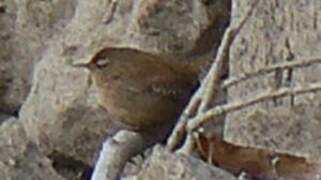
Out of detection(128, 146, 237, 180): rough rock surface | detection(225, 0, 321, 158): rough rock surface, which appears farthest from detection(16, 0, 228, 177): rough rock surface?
detection(128, 146, 237, 180): rough rock surface

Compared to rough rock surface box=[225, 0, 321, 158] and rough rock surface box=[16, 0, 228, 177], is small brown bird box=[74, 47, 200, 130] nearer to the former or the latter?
rough rock surface box=[16, 0, 228, 177]

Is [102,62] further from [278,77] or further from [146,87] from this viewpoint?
[278,77]

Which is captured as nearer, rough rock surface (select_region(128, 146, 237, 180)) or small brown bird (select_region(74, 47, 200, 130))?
rough rock surface (select_region(128, 146, 237, 180))

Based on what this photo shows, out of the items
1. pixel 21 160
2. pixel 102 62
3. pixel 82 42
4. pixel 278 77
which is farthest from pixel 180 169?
pixel 21 160


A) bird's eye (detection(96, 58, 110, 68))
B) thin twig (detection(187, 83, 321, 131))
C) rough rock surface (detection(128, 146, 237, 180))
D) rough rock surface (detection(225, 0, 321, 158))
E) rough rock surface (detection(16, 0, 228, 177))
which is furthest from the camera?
rough rock surface (detection(16, 0, 228, 177))

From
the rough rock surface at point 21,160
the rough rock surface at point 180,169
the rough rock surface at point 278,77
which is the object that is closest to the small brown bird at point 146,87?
the rough rock surface at point 278,77

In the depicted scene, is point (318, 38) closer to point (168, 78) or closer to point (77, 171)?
point (168, 78)
